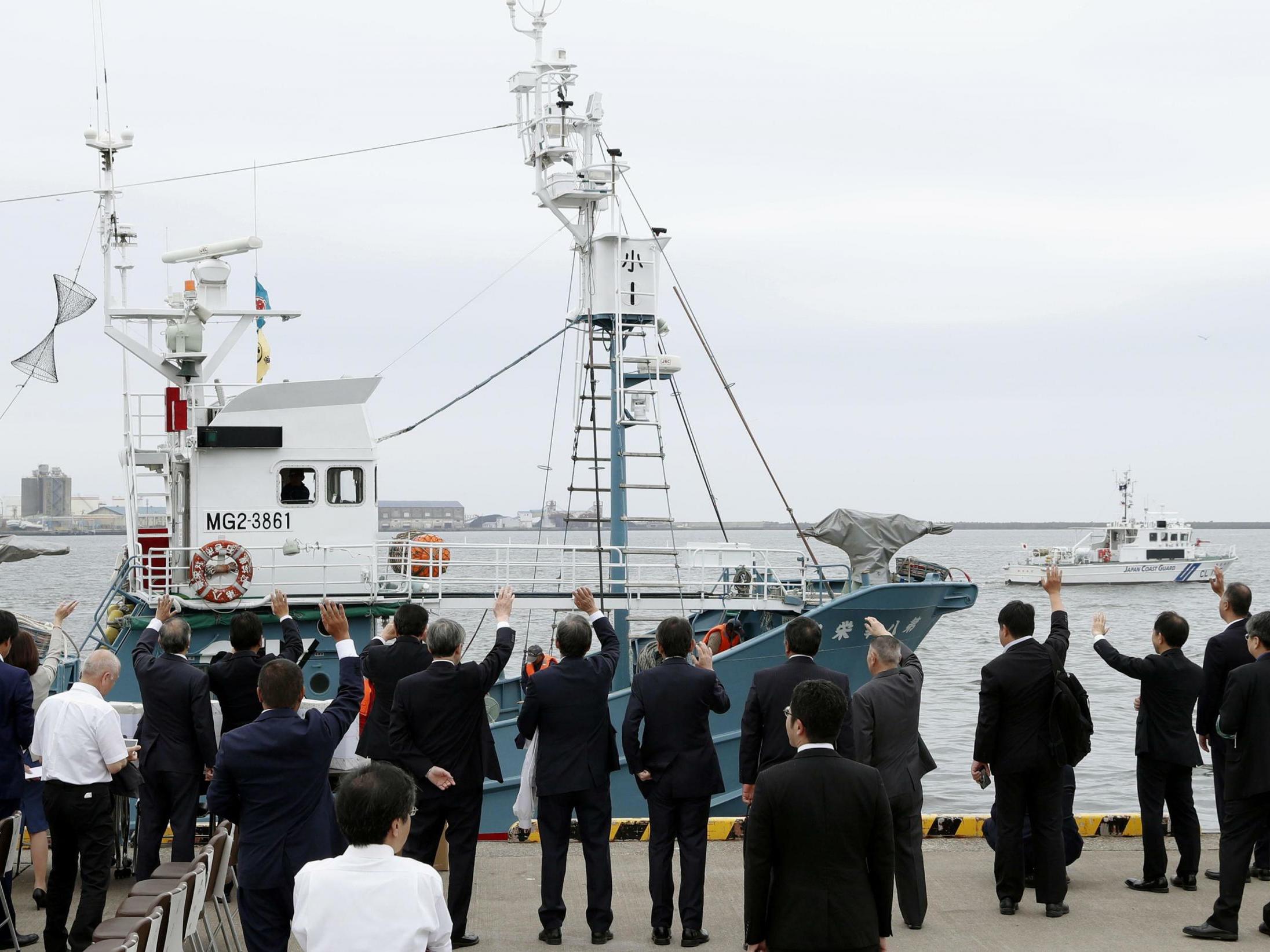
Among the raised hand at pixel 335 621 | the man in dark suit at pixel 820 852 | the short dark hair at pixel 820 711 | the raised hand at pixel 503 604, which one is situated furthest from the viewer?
the raised hand at pixel 503 604

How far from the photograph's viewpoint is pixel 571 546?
13.8 m

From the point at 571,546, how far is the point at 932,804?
7772 millimetres

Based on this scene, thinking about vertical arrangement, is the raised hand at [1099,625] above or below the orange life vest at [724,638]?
above

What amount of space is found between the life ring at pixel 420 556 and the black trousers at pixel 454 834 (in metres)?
6.41

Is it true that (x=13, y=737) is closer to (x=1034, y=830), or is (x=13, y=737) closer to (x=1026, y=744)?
(x=1026, y=744)

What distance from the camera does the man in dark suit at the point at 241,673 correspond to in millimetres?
7250

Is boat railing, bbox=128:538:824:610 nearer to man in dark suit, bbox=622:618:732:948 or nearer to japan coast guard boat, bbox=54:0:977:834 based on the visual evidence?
japan coast guard boat, bbox=54:0:977:834

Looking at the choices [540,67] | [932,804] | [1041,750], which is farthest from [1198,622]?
[1041,750]

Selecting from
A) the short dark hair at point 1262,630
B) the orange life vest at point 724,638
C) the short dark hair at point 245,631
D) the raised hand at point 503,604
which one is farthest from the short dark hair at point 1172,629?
the orange life vest at point 724,638

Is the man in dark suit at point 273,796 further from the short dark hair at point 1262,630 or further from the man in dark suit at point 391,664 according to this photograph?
the short dark hair at point 1262,630


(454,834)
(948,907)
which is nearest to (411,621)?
(454,834)

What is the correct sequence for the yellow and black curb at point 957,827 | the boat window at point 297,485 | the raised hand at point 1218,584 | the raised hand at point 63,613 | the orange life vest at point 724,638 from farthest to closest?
the boat window at point 297,485 < the orange life vest at point 724,638 < the yellow and black curb at point 957,827 < the raised hand at point 63,613 < the raised hand at point 1218,584

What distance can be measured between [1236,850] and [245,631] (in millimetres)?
5439

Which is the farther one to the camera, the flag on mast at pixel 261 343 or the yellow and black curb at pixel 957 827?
the flag on mast at pixel 261 343
